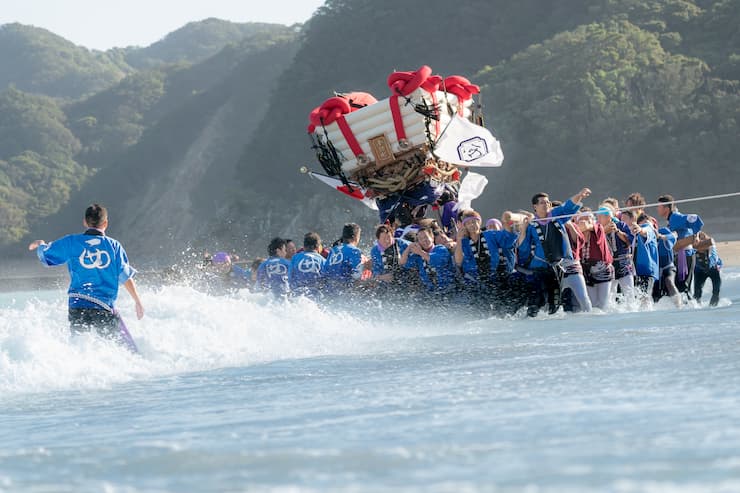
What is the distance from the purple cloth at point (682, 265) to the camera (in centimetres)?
1285

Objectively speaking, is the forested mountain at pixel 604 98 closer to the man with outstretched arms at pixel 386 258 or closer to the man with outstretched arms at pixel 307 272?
the man with outstretched arms at pixel 386 258

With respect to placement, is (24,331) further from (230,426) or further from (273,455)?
(273,455)

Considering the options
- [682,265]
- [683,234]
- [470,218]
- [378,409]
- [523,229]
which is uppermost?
[470,218]

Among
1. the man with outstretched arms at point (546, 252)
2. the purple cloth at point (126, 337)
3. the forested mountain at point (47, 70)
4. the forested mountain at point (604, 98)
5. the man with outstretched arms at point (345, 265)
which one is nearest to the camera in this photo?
the purple cloth at point (126, 337)

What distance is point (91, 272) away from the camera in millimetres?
7980

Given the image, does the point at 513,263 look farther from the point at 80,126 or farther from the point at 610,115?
the point at 80,126

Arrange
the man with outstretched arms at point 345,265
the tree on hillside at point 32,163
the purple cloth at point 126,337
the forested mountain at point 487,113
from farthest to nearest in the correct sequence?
the tree on hillside at point 32,163
the forested mountain at point 487,113
the man with outstretched arms at point 345,265
the purple cloth at point 126,337

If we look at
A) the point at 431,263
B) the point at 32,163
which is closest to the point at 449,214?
the point at 431,263

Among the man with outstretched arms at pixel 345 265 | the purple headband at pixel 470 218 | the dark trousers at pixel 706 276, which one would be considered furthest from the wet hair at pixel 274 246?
the dark trousers at pixel 706 276

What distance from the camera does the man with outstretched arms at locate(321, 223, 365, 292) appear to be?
1157 cm

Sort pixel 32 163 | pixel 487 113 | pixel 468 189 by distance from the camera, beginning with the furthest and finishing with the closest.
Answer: pixel 32 163, pixel 487 113, pixel 468 189

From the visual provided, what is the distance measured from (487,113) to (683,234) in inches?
1504

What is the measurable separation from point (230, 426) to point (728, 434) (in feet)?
7.63

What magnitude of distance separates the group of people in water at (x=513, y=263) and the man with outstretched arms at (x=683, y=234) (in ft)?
0.14
